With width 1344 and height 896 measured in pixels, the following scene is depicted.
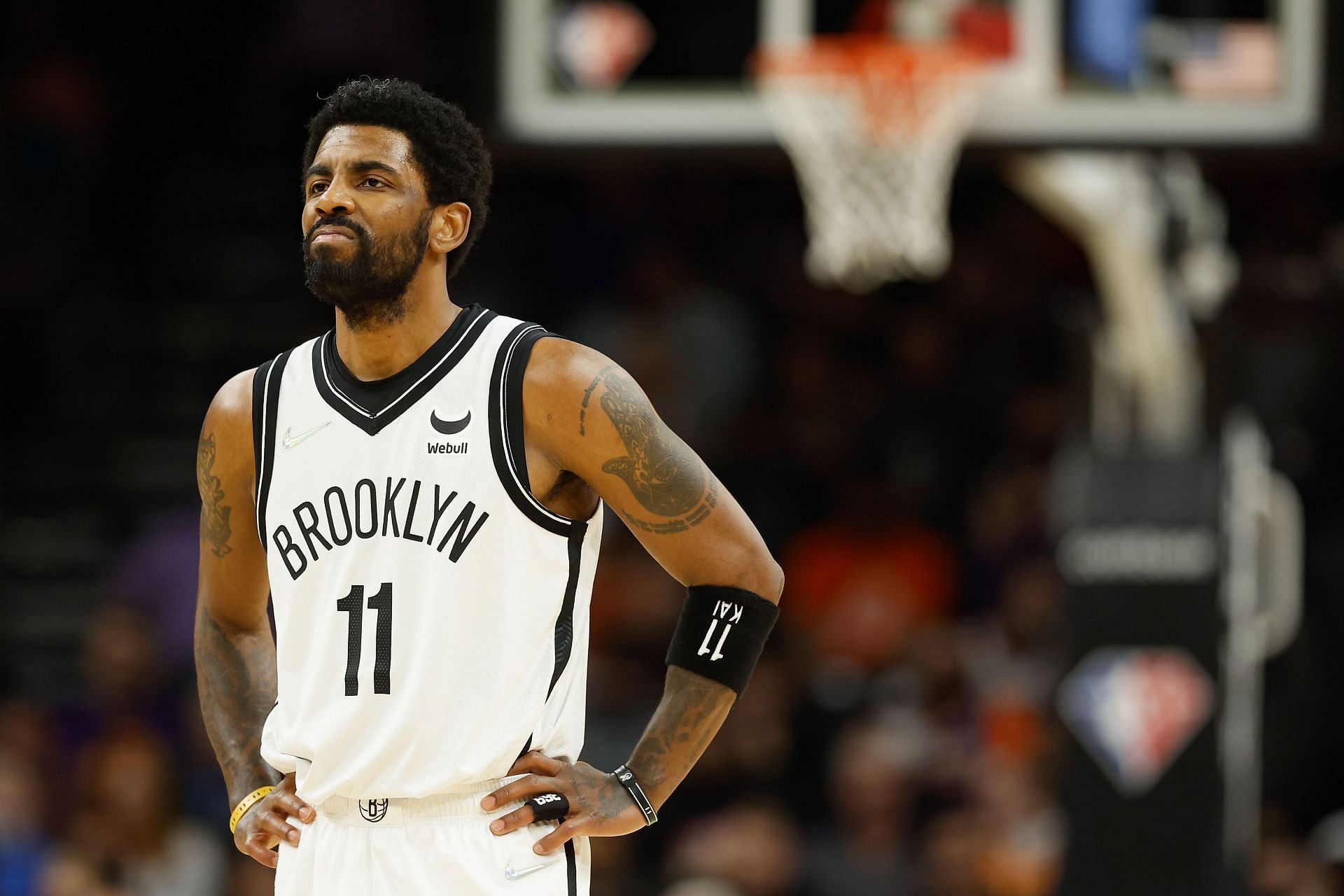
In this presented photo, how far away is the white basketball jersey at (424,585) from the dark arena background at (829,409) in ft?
14.5

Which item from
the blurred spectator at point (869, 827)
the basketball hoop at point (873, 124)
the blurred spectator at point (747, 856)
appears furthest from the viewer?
the blurred spectator at point (869, 827)

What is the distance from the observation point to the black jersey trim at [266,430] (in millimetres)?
4039

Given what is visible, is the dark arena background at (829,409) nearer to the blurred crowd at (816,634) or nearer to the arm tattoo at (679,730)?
the blurred crowd at (816,634)

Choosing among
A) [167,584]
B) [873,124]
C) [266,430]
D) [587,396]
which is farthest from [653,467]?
[167,584]

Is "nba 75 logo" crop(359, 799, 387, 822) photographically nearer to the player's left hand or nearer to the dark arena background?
Answer: the player's left hand

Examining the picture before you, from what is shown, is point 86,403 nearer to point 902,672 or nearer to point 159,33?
point 159,33

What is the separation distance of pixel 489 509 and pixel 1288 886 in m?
5.57

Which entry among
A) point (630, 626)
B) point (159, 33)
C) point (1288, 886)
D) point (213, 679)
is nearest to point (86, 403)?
point (159, 33)

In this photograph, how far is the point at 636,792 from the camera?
401 cm

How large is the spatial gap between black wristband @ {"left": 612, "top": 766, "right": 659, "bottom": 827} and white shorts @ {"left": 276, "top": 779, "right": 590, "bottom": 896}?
19 cm

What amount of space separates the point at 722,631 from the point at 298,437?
94 centimetres

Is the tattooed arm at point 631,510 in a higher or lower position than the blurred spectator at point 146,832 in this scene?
higher

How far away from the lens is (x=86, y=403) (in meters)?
12.8

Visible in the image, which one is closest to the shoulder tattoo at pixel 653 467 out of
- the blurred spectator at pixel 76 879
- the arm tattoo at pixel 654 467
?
the arm tattoo at pixel 654 467
